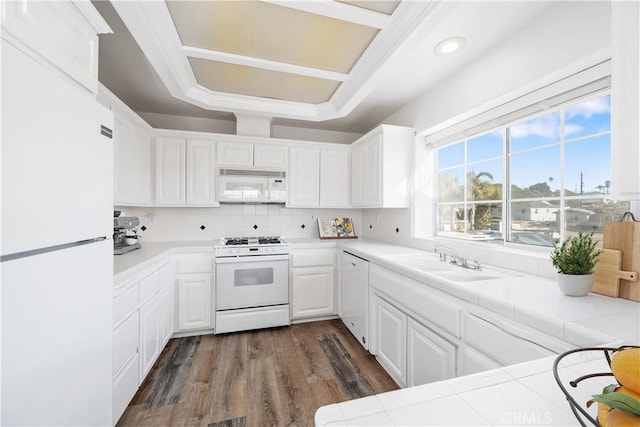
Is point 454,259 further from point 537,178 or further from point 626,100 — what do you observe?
point 626,100

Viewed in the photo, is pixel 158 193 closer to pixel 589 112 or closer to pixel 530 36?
pixel 530 36

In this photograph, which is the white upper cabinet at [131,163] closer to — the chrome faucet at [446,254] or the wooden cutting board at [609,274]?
the chrome faucet at [446,254]

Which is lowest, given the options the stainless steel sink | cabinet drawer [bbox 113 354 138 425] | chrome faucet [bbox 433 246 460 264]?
cabinet drawer [bbox 113 354 138 425]

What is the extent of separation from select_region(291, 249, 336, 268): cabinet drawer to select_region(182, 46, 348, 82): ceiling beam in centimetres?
177

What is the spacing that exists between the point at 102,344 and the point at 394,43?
89.9 inches

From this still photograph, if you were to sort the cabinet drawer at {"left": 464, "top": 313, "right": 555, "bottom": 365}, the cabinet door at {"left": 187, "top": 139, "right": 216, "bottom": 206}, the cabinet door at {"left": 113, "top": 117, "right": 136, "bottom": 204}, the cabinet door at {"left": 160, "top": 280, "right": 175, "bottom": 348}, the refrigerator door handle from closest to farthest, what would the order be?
the refrigerator door handle → the cabinet drawer at {"left": 464, "top": 313, "right": 555, "bottom": 365} → the cabinet door at {"left": 113, "top": 117, "right": 136, "bottom": 204} → the cabinet door at {"left": 160, "top": 280, "right": 175, "bottom": 348} → the cabinet door at {"left": 187, "top": 139, "right": 216, "bottom": 206}

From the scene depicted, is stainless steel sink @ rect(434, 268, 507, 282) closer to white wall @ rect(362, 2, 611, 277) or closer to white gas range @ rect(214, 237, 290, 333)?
white wall @ rect(362, 2, 611, 277)

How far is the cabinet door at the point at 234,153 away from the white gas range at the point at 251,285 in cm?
88

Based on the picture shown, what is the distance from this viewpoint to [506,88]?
1717mm

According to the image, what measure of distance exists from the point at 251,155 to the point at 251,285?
144cm

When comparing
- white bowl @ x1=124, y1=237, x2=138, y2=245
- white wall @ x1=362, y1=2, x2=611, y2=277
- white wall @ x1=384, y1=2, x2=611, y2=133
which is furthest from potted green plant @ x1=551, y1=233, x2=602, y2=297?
white bowl @ x1=124, y1=237, x2=138, y2=245

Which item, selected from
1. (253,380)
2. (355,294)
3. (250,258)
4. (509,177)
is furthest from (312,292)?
(509,177)

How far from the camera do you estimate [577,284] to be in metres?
1.16

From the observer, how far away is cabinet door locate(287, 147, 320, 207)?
3.15 m
